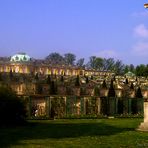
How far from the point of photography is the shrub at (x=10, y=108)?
2433 cm

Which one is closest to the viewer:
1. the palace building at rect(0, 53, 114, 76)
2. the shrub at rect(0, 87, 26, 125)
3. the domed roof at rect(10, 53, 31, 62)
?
the shrub at rect(0, 87, 26, 125)

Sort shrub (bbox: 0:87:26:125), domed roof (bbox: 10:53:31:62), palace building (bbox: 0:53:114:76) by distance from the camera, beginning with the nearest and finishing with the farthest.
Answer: shrub (bbox: 0:87:26:125)
palace building (bbox: 0:53:114:76)
domed roof (bbox: 10:53:31:62)

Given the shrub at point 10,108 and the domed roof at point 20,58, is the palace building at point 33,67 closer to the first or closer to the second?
the domed roof at point 20,58

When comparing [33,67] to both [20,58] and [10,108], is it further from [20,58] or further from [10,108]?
[10,108]

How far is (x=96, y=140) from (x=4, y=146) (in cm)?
379

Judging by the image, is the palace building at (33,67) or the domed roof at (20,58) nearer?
the palace building at (33,67)

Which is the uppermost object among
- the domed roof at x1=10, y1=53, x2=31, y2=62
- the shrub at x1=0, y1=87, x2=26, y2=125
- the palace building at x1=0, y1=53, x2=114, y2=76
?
the domed roof at x1=10, y1=53, x2=31, y2=62

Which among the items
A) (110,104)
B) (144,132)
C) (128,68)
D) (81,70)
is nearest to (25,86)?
(110,104)

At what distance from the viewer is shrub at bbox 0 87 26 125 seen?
24.3 meters

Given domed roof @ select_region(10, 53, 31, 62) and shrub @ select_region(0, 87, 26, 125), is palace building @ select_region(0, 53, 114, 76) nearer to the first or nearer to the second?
domed roof @ select_region(10, 53, 31, 62)

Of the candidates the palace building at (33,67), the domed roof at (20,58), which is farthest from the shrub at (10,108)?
the domed roof at (20,58)

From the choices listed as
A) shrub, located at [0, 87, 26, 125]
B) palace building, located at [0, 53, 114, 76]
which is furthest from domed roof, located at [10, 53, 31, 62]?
shrub, located at [0, 87, 26, 125]

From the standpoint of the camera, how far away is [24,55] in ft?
538

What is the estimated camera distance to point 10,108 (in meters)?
25.0
